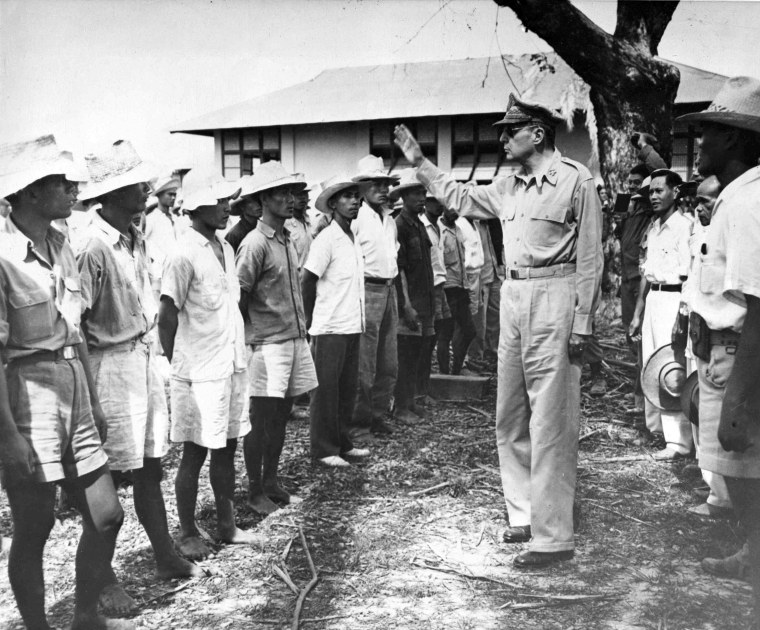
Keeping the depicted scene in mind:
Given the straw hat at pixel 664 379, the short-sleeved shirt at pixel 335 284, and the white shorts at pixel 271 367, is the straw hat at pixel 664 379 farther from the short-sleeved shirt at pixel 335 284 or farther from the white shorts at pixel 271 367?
the white shorts at pixel 271 367

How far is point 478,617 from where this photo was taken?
358 centimetres

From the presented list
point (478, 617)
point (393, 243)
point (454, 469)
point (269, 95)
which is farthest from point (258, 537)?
point (269, 95)

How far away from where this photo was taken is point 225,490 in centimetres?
445

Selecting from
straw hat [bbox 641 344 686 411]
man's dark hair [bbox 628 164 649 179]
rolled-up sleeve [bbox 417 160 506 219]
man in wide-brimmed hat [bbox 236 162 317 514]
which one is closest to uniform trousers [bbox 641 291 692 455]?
straw hat [bbox 641 344 686 411]

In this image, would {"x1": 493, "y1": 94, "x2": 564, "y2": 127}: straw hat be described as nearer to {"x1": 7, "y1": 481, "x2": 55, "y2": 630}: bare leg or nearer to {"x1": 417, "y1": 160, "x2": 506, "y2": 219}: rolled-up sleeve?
{"x1": 417, "y1": 160, "x2": 506, "y2": 219}: rolled-up sleeve

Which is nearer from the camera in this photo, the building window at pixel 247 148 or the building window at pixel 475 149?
the building window at pixel 475 149

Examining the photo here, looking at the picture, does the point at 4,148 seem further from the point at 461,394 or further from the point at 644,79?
the point at 644,79

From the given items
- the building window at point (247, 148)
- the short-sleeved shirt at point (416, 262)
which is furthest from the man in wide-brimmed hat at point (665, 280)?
the building window at point (247, 148)

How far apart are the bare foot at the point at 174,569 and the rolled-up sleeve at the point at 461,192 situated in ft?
8.67

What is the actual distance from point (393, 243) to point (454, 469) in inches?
99.5

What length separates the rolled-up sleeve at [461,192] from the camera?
473 centimetres

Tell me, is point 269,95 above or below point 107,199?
above

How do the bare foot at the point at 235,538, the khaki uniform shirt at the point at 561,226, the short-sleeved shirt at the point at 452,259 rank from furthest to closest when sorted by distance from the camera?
1. the short-sleeved shirt at the point at 452,259
2. the bare foot at the point at 235,538
3. the khaki uniform shirt at the point at 561,226

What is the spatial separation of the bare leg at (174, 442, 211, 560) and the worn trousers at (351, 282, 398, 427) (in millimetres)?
2687
